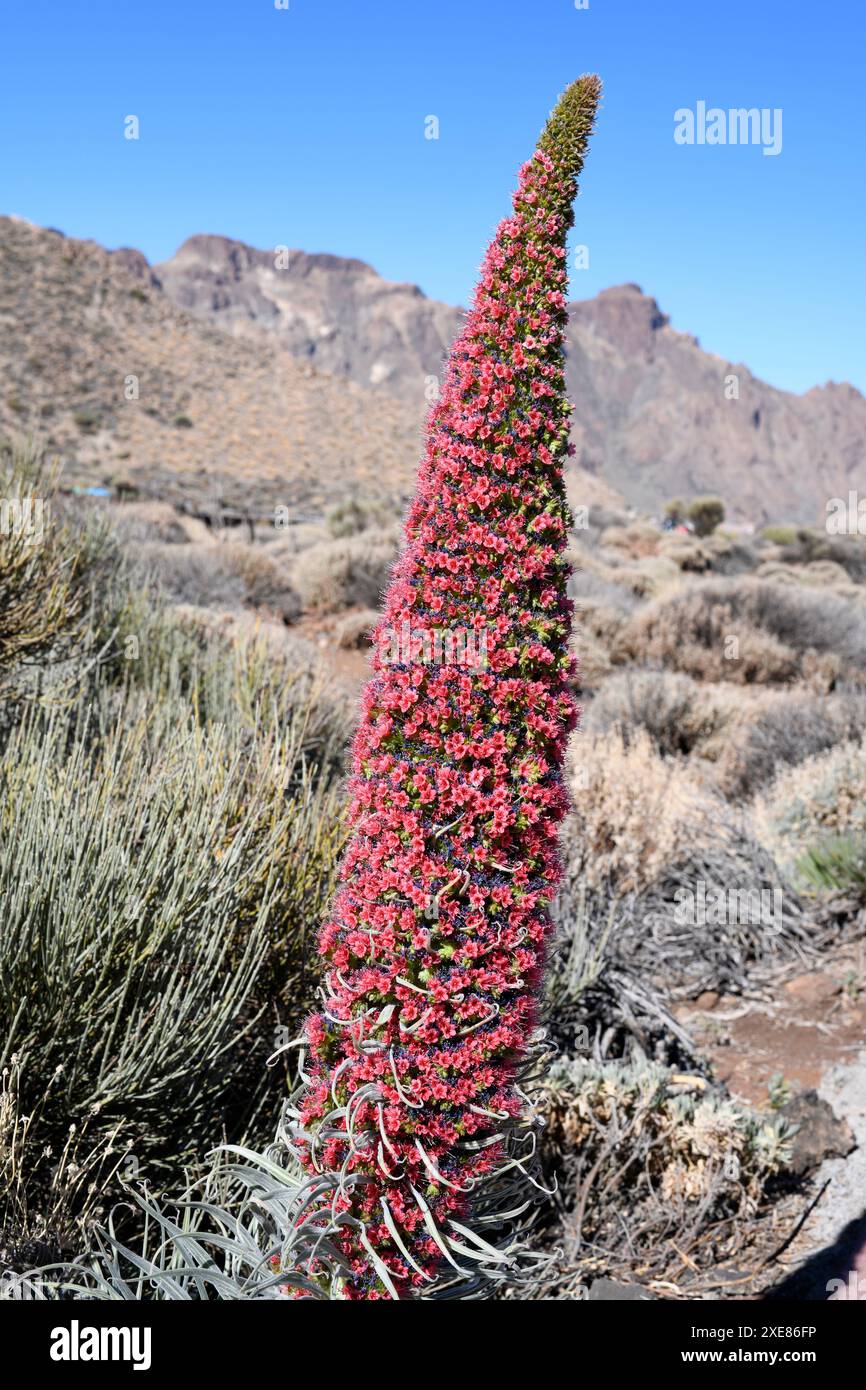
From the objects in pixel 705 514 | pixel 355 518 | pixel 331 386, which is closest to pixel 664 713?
pixel 355 518

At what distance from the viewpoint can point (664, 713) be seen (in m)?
9.46

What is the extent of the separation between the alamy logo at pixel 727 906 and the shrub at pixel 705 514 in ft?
111

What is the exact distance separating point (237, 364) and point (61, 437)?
1427 centimetres

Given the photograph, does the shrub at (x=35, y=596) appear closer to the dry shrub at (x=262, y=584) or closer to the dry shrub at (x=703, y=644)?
the dry shrub at (x=703, y=644)

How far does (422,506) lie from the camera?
7.02ft

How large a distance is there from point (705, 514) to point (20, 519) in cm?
3555

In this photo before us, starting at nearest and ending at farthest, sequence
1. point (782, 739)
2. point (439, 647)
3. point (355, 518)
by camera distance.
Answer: point (439, 647)
point (782, 739)
point (355, 518)

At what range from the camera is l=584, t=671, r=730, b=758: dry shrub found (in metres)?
9.35

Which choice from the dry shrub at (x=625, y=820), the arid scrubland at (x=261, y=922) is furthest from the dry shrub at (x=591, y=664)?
the dry shrub at (x=625, y=820)

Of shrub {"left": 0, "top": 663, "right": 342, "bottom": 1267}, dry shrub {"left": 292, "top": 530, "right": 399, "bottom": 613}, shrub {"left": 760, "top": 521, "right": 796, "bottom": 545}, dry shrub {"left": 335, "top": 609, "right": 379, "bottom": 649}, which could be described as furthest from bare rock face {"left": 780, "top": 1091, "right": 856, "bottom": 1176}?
shrub {"left": 760, "top": 521, "right": 796, "bottom": 545}

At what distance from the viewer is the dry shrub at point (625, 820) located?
598 cm

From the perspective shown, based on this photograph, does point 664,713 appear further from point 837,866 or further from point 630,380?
point 630,380
